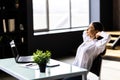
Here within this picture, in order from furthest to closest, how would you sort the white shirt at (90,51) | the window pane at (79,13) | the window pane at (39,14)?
the window pane at (79,13), the window pane at (39,14), the white shirt at (90,51)

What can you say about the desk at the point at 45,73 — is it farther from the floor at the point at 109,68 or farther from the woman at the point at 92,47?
the floor at the point at 109,68

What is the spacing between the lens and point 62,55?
303 inches

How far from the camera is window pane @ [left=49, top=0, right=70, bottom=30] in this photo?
7.95m

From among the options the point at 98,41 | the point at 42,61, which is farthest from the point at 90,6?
the point at 42,61

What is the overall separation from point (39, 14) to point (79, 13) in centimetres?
146

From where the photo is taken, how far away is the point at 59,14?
8.18 m

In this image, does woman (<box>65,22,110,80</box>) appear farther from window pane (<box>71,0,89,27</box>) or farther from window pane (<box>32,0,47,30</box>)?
window pane (<box>71,0,89,27</box>)

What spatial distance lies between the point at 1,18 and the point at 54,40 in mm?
1687

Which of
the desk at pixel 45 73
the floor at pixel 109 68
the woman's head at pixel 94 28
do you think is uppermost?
the woman's head at pixel 94 28

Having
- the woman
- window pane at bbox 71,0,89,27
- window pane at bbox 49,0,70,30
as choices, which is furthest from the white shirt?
window pane at bbox 71,0,89,27

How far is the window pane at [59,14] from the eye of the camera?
26.1 feet


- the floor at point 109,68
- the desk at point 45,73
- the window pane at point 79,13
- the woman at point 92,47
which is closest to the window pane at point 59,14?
the window pane at point 79,13

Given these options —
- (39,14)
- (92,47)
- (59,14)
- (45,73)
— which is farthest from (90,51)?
→ (59,14)

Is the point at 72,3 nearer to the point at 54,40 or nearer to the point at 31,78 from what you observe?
the point at 54,40
